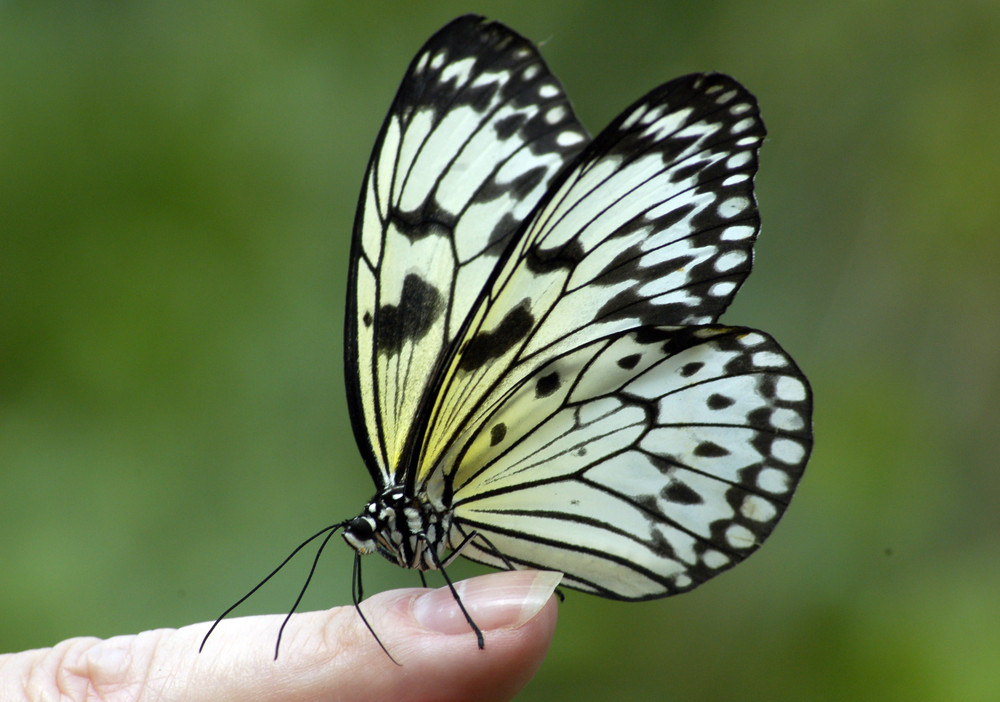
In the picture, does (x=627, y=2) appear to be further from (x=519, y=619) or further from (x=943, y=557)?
(x=519, y=619)

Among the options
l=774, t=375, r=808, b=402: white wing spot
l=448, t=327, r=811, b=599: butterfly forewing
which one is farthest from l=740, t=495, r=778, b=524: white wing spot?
l=774, t=375, r=808, b=402: white wing spot

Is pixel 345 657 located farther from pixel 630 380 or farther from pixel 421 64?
pixel 421 64

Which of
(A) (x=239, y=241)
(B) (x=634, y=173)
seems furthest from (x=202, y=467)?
(B) (x=634, y=173)

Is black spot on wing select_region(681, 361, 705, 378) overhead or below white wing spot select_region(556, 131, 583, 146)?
below

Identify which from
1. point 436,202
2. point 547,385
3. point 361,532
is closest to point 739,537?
point 547,385

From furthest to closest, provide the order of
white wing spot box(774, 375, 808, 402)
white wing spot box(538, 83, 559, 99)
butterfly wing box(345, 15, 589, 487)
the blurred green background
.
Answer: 1. the blurred green background
2. white wing spot box(538, 83, 559, 99)
3. butterfly wing box(345, 15, 589, 487)
4. white wing spot box(774, 375, 808, 402)

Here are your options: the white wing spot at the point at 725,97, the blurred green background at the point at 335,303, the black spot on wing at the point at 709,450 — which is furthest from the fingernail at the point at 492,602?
the blurred green background at the point at 335,303

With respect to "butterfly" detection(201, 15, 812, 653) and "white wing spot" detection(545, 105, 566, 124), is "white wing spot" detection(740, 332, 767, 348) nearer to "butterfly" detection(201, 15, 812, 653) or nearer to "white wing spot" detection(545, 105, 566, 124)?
"butterfly" detection(201, 15, 812, 653)

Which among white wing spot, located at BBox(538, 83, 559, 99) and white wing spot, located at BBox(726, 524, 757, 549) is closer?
white wing spot, located at BBox(726, 524, 757, 549)
